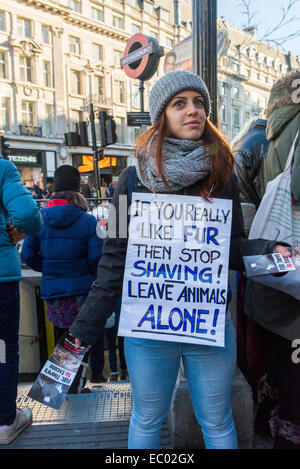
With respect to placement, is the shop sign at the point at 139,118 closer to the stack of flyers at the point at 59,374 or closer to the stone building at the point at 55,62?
the stack of flyers at the point at 59,374

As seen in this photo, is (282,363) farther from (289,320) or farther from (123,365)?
(123,365)

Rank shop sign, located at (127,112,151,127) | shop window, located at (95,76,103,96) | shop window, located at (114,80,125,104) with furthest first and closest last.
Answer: shop window, located at (114,80,125,104) < shop window, located at (95,76,103,96) < shop sign, located at (127,112,151,127)

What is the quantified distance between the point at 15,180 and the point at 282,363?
74.0 inches

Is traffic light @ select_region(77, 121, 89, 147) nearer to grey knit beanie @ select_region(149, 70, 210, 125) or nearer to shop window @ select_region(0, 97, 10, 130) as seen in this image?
grey knit beanie @ select_region(149, 70, 210, 125)

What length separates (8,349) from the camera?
2104 mm

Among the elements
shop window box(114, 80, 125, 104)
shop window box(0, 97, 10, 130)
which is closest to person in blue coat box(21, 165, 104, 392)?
shop window box(0, 97, 10, 130)

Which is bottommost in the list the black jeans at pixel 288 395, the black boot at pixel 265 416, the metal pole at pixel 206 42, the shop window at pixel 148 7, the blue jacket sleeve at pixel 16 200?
the black boot at pixel 265 416

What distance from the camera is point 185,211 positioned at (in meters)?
1.55

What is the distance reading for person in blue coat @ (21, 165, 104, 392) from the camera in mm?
2672

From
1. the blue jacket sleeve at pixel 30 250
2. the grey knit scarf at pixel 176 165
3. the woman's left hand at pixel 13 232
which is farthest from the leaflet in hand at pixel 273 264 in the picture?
the blue jacket sleeve at pixel 30 250

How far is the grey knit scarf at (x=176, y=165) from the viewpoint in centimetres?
148

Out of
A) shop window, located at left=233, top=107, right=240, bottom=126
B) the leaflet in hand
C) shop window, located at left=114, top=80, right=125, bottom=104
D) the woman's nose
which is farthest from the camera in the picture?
shop window, located at left=233, top=107, right=240, bottom=126

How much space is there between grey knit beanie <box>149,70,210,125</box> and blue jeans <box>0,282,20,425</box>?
1.36m

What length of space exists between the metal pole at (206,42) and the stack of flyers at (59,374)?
1.74 meters
